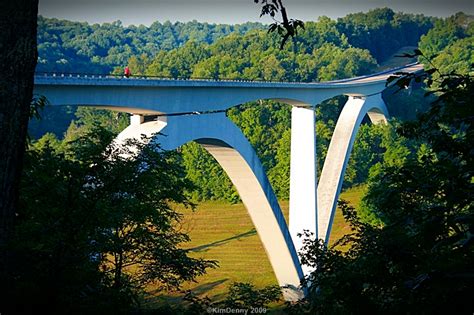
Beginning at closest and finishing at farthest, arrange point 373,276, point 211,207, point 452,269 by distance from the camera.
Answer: point 452,269 < point 373,276 < point 211,207

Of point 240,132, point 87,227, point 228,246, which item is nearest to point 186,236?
point 87,227

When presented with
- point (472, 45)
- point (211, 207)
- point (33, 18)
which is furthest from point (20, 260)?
point (472, 45)

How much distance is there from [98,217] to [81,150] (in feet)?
13.5

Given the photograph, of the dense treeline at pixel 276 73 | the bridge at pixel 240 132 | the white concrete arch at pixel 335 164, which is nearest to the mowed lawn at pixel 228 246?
the dense treeline at pixel 276 73

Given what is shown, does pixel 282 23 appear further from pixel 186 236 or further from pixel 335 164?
pixel 335 164

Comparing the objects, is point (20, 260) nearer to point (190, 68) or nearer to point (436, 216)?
point (436, 216)

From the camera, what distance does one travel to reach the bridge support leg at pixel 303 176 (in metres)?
35.1

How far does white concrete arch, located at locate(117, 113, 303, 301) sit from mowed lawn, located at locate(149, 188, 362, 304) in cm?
468

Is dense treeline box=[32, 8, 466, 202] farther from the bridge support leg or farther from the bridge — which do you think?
the bridge support leg

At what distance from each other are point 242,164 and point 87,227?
61.8 ft

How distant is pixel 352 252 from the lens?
1034cm

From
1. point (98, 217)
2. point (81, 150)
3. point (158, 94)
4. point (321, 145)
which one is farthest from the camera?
point (321, 145)

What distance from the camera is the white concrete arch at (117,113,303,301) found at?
2181cm

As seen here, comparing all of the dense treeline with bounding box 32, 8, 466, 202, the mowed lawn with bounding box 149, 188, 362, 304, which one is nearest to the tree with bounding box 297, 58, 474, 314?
the mowed lawn with bounding box 149, 188, 362, 304
